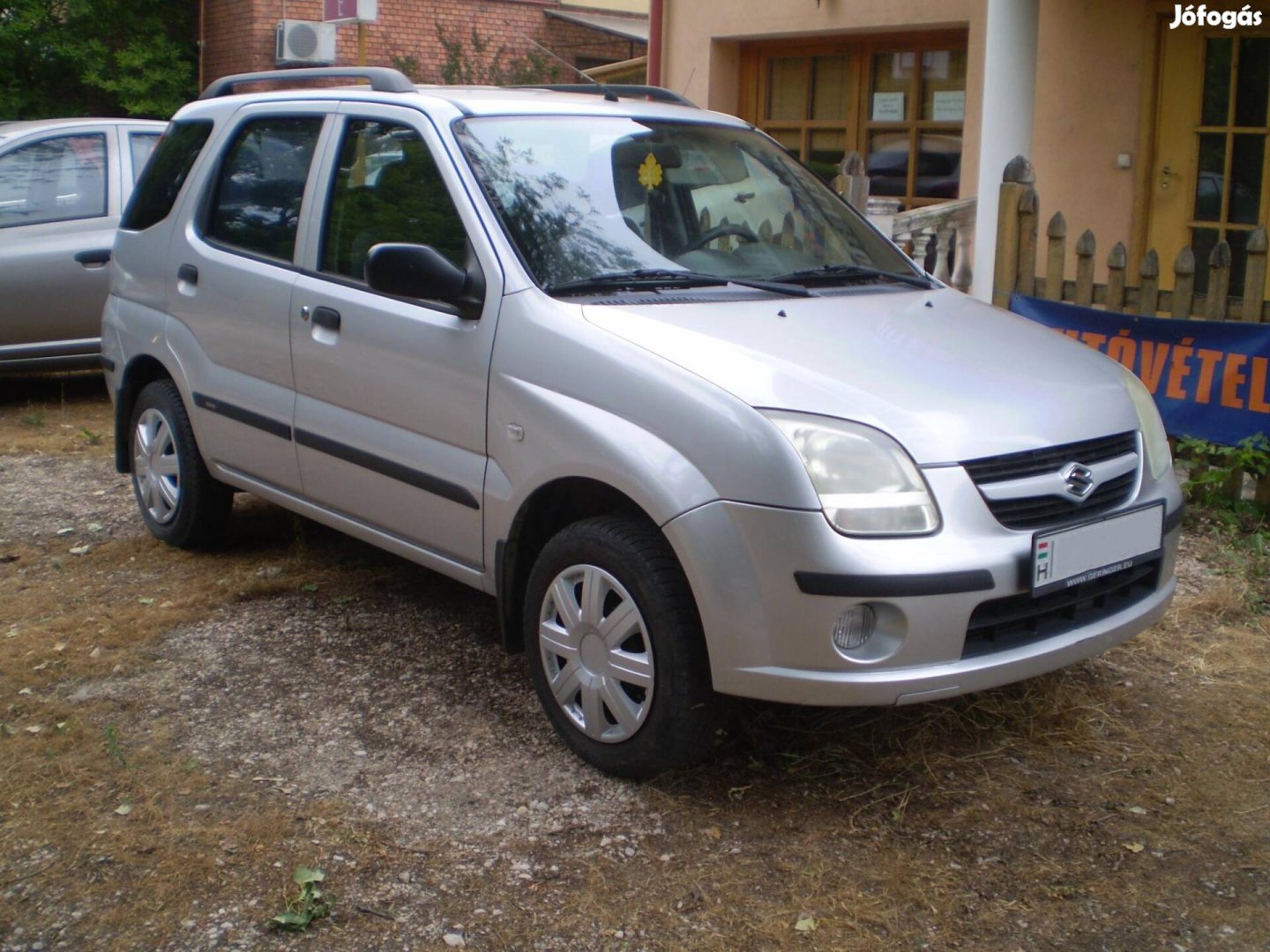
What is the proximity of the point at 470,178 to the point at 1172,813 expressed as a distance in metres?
2.65

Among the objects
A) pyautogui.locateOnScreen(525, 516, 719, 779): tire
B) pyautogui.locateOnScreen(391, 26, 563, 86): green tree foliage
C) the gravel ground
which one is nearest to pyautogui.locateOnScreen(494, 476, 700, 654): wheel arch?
pyautogui.locateOnScreen(525, 516, 719, 779): tire

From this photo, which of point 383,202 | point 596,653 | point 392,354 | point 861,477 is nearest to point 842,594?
point 861,477

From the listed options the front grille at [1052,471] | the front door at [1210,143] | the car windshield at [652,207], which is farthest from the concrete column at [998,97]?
the front grille at [1052,471]

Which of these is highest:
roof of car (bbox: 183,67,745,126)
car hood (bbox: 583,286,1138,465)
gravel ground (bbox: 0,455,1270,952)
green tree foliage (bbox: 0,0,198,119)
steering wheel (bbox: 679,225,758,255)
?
green tree foliage (bbox: 0,0,198,119)

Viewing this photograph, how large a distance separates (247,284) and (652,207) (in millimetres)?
1610

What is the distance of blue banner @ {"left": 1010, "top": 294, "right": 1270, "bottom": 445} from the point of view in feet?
20.2

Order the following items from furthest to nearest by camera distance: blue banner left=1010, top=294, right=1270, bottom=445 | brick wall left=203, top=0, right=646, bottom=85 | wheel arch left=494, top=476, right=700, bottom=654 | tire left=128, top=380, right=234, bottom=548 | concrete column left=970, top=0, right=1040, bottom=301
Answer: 1. brick wall left=203, top=0, right=646, bottom=85
2. concrete column left=970, top=0, right=1040, bottom=301
3. blue banner left=1010, top=294, right=1270, bottom=445
4. tire left=128, top=380, right=234, bottom=548
5. wheel arch left=494, top=476, right=700, bottom=654

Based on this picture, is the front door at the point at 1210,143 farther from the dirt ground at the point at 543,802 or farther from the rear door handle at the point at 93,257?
the rear door handle at the point at 93,257

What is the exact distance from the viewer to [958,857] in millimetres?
3496

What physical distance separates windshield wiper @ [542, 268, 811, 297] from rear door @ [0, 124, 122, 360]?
5479 mm

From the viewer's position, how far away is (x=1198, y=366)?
251 inches

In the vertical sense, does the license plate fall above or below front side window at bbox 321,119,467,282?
below

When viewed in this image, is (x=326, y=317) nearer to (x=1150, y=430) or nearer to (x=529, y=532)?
(x=529, y=532)

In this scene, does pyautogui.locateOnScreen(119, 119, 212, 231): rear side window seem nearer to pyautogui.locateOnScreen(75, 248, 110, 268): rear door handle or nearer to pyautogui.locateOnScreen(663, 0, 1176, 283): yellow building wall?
pyautogui.locateOnScreen(75, 248, 110, 268): rear door handle
